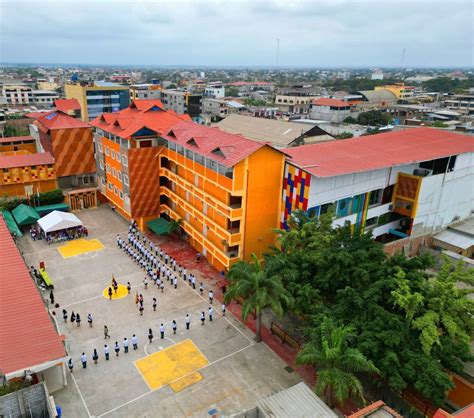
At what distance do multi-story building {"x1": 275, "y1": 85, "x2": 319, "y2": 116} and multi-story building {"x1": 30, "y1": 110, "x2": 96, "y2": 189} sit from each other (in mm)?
81231

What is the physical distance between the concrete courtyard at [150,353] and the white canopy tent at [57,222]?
4028mm

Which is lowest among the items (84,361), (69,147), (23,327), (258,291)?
(84,361)

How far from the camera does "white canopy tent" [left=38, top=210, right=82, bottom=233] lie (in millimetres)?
35703

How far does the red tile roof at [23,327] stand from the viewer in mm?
18406

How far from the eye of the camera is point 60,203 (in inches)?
1672

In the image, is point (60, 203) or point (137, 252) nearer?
point (137, 252)

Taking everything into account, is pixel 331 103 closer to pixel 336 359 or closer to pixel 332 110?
pixel 332 110

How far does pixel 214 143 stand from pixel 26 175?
24054 millimetres

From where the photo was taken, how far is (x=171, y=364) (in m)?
21.7

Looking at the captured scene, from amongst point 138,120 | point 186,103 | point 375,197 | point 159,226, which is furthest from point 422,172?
point 186,103

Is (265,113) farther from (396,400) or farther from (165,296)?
(396,400)

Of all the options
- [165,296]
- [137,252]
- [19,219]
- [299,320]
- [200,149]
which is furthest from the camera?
[19,219]

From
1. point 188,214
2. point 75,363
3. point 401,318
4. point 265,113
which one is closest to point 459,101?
point 265,113

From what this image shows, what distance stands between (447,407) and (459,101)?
113 metres
